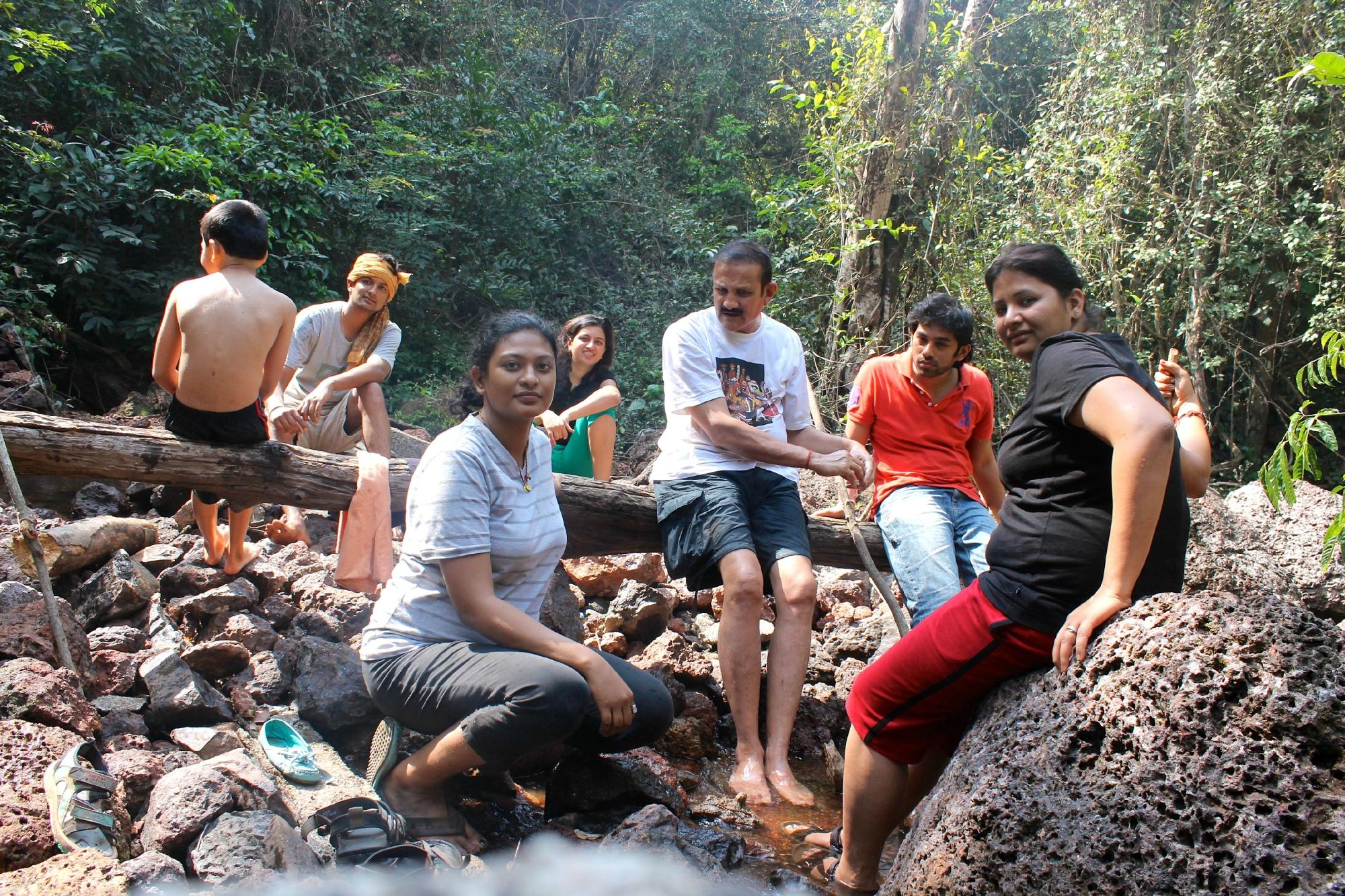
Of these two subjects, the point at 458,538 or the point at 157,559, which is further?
the point at 157,559

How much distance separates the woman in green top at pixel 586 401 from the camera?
5414 mm

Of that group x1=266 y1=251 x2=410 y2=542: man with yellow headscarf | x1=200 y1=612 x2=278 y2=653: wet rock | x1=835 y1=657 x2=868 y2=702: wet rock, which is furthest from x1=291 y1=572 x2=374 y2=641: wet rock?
x1=835 y1=657 x2=868 y2=702: wet rock

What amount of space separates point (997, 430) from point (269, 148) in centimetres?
734

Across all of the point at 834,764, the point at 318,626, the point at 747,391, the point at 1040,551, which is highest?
the point at 747,391

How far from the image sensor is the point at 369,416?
527cm

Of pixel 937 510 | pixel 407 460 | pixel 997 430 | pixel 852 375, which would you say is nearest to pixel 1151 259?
pixel 997 430

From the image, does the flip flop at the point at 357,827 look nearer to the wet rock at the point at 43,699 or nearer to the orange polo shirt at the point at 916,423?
the wet rock at the point at 43,699

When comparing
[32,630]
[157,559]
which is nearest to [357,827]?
[32,630]

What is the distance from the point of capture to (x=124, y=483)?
19.7ft

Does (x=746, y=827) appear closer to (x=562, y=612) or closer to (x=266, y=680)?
(x=562, y=612)

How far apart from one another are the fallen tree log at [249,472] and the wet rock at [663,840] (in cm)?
174

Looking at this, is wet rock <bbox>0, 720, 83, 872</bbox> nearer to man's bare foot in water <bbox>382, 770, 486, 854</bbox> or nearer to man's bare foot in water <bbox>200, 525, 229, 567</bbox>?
man's bare foot in water <bbox>382, 770, 486, 854</bbox>

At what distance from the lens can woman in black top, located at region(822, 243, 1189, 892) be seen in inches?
80.8

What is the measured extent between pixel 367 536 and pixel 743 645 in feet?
5.67
